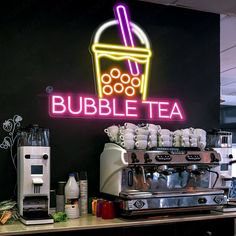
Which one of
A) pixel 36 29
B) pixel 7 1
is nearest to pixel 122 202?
pixel 36 29

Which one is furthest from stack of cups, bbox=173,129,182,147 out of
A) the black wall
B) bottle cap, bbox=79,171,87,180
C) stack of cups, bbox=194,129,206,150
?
bottle cap, bbox=79,171,87,180

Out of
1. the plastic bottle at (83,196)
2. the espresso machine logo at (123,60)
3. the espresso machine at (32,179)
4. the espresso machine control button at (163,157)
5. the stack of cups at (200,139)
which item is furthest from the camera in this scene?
the espresso machine logo at (123,60)

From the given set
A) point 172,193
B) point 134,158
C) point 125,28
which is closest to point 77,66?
point 125,28

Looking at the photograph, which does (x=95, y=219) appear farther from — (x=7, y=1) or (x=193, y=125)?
(x=7, y=1)

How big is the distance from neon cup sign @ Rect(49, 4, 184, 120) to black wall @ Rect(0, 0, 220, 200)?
0.07 meters

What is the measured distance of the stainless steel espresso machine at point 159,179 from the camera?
10.7 feet

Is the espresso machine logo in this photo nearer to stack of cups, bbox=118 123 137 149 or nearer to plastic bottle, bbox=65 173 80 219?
stack of cups, bbox=118 123 137 149

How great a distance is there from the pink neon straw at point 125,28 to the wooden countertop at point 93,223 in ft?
4.92

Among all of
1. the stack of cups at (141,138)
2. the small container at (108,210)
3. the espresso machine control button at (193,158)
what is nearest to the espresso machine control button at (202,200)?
the espresso machine control button at (193,158)

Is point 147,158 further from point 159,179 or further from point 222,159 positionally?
point 222,159

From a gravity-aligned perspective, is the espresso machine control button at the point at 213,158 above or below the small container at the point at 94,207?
above

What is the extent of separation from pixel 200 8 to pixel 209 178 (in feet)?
5.91

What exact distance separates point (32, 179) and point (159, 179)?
114cm

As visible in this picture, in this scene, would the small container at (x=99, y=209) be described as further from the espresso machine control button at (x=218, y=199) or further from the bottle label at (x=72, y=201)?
the espresso machine control button at (x=218, y=199)
